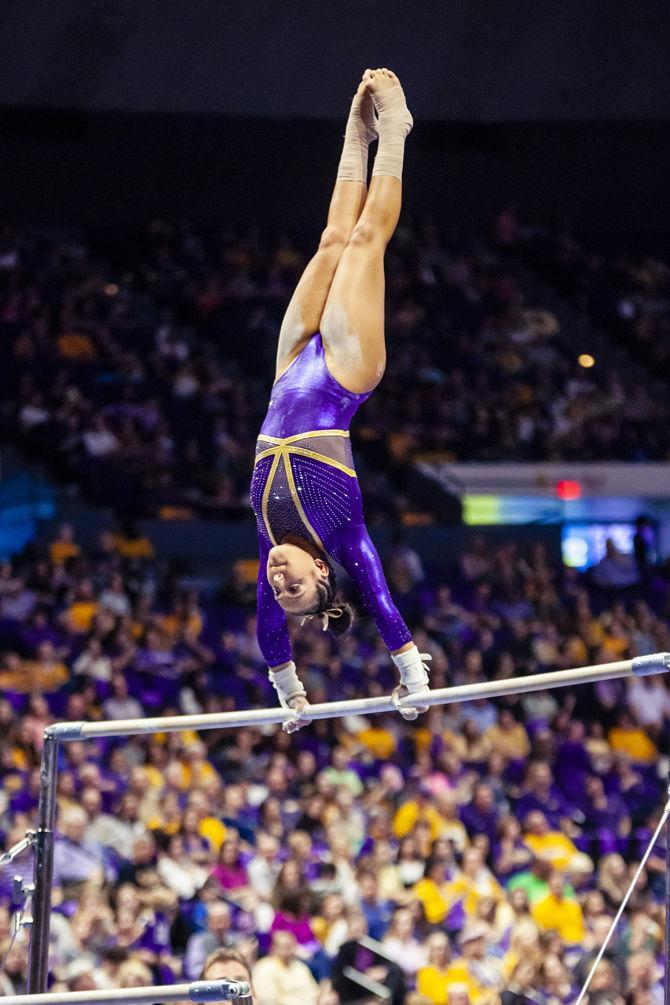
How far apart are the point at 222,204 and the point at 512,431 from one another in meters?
4.51

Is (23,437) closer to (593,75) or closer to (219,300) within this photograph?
(219,300)

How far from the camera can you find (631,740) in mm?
10086

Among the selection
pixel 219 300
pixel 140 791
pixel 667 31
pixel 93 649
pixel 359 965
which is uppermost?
pixel 667 31

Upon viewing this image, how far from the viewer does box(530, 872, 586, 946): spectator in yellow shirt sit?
24.5 ft

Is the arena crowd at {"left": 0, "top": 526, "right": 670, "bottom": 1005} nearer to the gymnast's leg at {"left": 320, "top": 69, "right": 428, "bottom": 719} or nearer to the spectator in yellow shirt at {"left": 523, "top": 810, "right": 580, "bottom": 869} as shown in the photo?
the spectator in yellow shirt at {"left": 523, "top": 810, "right": 580, "bottom": 869}

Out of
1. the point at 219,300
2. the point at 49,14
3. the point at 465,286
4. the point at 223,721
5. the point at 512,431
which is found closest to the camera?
the point at 223,721

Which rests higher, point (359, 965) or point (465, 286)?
point (465, 286)

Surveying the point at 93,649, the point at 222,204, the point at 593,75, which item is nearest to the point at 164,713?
the point at 93,649

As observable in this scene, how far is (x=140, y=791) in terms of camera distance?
26.1 ft

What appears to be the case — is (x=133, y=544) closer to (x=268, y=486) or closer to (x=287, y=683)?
(x=287, y=683)

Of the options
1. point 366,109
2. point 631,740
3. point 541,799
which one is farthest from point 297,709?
point 631,740

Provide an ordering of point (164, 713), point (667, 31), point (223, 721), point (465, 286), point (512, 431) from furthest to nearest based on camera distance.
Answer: point (465, 286) → point (512, 431) → point (667, 31) → point (164, 713) → point (223, 721)

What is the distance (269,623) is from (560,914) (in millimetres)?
3664

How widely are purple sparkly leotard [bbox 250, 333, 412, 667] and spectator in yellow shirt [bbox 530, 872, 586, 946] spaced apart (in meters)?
3.55
